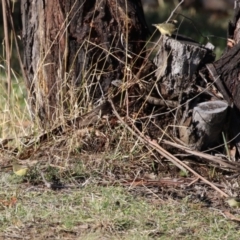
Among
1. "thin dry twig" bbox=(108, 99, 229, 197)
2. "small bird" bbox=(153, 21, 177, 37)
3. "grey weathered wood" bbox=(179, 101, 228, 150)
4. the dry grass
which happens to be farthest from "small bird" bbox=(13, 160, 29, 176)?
"small bird" bbox=(153, 21, 177, 37)

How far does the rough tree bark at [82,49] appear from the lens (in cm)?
501

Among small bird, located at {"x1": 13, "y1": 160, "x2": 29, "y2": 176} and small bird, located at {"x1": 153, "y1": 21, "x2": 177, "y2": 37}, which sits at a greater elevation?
small bird, located at {"x1": 153, "y1": 21, "x2": 177, "y2": 37}

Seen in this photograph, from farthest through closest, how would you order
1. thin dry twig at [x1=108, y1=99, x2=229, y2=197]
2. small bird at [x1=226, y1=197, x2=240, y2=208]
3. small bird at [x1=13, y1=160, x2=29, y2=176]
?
thin dry twig at [x1=108, y1=99, x2=229, y2=197], small bird at [x1=13, y1=160, x2=29, y2=176], small bird at [x1=226, y1=197, x2=240, y2=208]

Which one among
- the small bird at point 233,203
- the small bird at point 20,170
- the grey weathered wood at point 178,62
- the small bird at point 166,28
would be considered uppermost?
the small bird at point 166,28

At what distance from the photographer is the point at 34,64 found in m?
5.28

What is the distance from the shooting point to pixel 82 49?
5043 mm

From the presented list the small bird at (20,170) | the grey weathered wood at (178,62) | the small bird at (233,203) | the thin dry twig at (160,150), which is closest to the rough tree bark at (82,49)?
Result: the grey weathered wood at (178,62)

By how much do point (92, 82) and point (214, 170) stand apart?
40.2 inches

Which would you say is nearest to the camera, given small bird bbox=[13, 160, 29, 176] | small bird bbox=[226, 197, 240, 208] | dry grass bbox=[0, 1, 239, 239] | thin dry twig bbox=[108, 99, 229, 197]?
dry grass bbox=[0, 1, 239, 239]

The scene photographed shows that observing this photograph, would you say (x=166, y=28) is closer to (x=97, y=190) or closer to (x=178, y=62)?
(x=178, y=62)

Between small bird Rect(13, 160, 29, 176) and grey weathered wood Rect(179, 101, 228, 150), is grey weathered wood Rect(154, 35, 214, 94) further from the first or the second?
small bird Rect(13, 160, 29, 176)

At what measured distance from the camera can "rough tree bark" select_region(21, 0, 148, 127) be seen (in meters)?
5.01

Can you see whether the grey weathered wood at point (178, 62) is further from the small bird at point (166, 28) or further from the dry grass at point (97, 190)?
the dry grass at point (97, 190)

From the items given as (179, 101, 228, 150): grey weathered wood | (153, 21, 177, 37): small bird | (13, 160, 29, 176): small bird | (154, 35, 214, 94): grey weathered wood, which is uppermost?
(153, 21, 177, 37): small bird
